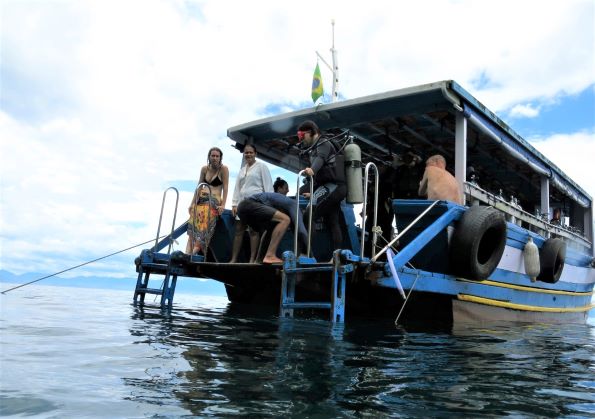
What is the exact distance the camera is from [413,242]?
4.54 meters

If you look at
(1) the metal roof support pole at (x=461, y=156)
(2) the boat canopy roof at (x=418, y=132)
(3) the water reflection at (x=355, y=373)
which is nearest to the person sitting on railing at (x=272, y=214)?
(2) the boat canopy roof at (x=418, y=132)

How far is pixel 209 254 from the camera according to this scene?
740cm

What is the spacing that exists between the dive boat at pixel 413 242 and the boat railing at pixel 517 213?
0.03m

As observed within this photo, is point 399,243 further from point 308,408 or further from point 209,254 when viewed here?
point 308,408

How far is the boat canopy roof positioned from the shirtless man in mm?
778

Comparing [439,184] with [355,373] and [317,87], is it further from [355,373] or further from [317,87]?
[355,373]

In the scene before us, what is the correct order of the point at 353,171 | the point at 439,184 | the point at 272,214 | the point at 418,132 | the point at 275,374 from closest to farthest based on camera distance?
the point at 275,374, the point at 353,171, the point at 272,214, the point at 439,184, the point at 418,132

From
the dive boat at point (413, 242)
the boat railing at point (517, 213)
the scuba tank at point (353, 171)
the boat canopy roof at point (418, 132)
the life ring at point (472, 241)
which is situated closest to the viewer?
the dive boat at point (413, 242)

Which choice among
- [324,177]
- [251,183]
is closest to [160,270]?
[251,183]

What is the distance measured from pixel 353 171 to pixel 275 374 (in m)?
2.94

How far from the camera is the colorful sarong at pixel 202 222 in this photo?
21.2 ft

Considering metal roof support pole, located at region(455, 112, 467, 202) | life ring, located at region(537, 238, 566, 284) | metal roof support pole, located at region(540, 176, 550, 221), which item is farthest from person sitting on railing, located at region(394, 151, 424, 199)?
metal roof support pole, located at region(540, 176, 550, 221)

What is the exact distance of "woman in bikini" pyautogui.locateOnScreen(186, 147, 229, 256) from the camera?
6.41 m

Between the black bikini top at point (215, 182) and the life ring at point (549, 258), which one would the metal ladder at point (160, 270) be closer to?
the black bikini top at point (215, 182)
